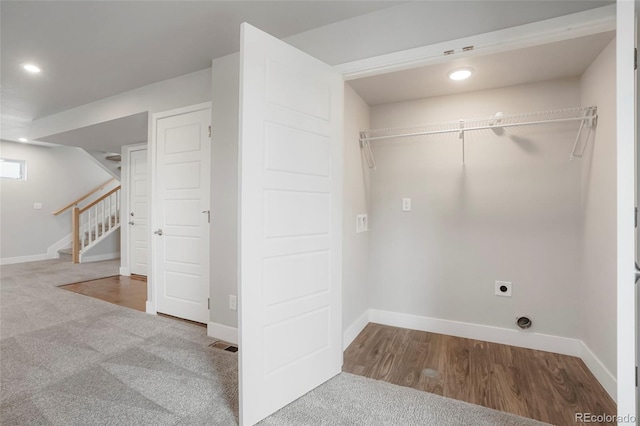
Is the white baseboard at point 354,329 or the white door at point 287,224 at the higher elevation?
the white door at point 287,224

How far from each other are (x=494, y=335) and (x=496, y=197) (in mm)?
1193

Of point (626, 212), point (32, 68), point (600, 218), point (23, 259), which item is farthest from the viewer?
point (23, 259)

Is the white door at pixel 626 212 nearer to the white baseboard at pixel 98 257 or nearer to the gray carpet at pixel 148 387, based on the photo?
the gray carpet at pixel 148 387

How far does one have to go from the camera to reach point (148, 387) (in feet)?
6.09

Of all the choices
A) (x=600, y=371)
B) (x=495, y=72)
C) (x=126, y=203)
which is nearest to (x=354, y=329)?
(x=600, y=371)

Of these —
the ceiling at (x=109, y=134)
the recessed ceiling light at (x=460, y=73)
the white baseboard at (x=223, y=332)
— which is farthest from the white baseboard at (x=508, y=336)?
the ceiling at (x=109, y=134)

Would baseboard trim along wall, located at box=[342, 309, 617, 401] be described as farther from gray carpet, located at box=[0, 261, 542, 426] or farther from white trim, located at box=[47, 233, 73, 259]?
white trim, located at box=[47, 233, 73, 259]

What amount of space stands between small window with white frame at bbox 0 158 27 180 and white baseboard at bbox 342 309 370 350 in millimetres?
7259

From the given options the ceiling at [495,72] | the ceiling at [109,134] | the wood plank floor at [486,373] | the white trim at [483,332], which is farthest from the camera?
the ceiling at [109,134]

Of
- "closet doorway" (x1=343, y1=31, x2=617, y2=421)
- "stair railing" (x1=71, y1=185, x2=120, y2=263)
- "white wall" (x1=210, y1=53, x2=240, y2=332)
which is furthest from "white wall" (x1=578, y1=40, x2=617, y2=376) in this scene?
"stair railing" (x1=71, y1=185, x2=120, y2=263)

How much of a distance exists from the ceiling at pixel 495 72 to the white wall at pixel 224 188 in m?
1.07

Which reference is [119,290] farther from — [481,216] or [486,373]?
[481,216]

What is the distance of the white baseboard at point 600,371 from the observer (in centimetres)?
177

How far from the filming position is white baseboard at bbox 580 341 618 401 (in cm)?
177
